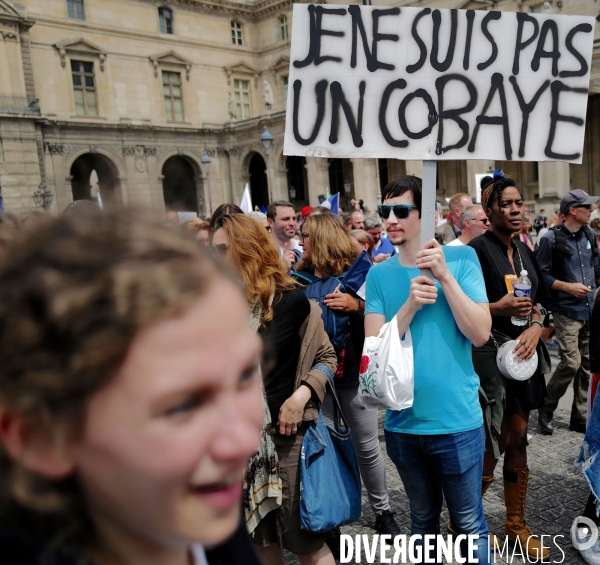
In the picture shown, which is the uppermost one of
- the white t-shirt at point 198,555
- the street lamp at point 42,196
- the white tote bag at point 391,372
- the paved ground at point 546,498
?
the street lamp at point 42,196

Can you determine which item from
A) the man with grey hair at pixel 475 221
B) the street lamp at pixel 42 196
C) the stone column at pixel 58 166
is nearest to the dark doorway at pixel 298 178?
the stone column at pixel 58 166

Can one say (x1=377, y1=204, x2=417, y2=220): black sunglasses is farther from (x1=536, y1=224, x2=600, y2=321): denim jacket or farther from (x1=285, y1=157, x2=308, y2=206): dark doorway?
(x1=285, y1=157, x2=308, y2=206): dark doorway

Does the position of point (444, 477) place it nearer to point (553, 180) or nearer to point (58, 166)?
point (553, 180)

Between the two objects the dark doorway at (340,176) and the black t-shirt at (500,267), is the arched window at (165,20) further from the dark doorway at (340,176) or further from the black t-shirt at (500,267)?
the black t-shirt at (500,267)

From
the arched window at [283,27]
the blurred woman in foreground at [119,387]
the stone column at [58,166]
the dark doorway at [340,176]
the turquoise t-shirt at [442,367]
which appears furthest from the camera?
the arched window at [283,27]

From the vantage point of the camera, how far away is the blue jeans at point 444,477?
7.50 ft

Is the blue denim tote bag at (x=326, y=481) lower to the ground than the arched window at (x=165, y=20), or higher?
lower

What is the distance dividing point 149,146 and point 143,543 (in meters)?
32.4

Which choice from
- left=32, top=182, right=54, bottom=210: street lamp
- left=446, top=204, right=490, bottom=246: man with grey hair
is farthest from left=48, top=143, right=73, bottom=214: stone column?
left=446, top=204, right=490, bottom=246: man with grey hair

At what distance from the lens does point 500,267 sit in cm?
310

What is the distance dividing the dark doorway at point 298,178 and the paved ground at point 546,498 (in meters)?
31.7

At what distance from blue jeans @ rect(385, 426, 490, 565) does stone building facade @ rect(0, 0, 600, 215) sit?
22.4m

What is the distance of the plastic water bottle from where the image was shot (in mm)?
2908

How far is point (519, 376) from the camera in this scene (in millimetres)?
2898
